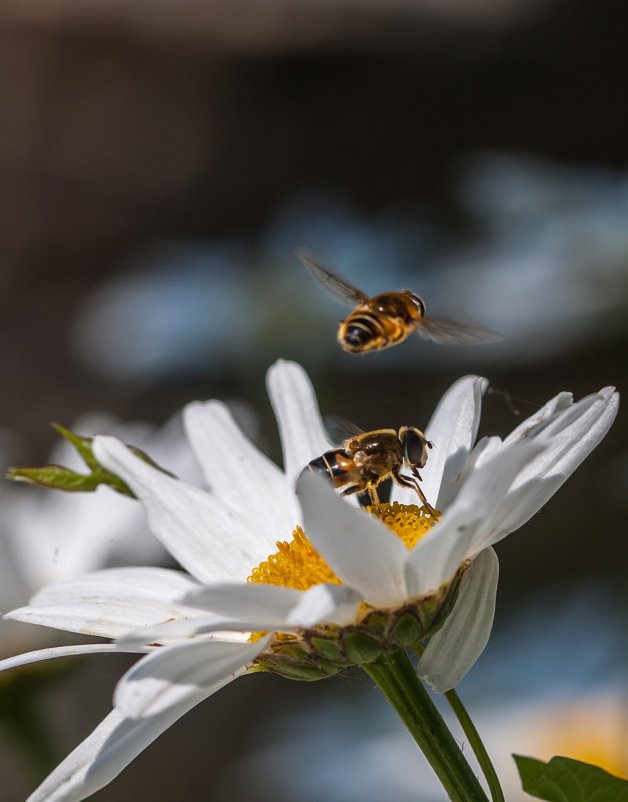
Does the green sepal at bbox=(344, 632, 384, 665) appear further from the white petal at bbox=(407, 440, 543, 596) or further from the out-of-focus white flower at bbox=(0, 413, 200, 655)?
the out-of-focus white flower at bbox=(0, 413, 200, 655)

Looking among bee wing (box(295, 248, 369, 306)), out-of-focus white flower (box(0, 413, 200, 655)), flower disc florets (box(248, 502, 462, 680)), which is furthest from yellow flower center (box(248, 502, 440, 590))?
out-of-focus white flower (box(0, 413, 200, 655))

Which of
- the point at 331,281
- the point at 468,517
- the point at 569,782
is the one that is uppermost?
the point at 331,281

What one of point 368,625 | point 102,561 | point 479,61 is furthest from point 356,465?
point 479,61

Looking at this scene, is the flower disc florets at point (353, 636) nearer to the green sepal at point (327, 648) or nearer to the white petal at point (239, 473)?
the green sepal at point (327, 648)

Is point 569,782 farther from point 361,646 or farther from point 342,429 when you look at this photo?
point 342,429

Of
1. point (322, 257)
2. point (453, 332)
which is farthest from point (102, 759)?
point (322, 257)
